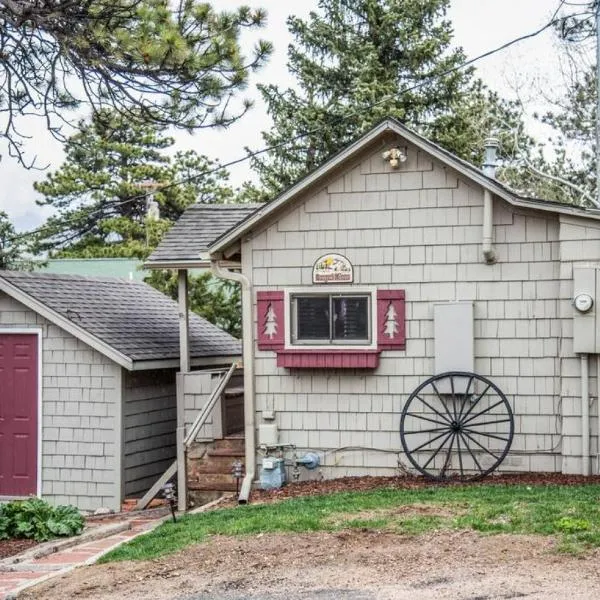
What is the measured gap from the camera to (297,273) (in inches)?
481

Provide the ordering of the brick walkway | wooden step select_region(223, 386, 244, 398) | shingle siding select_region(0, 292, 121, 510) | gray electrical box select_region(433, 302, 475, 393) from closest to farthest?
the brick walkway < gray electrical box select_region(433, 302, 475, 393) < wooden step select_region(223, 386, 244, 398) < shingle siding select_region(0, 292, 121, 510)

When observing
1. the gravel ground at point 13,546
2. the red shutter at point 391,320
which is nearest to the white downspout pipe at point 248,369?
the red shutter at point 391,320

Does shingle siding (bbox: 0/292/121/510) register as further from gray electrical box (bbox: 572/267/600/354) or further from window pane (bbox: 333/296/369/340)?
gray electrical box (bbox: 572/267/600/354)

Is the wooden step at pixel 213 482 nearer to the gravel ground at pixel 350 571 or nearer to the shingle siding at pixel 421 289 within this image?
the shingle siding at pixel 421 289

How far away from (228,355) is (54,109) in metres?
6.75

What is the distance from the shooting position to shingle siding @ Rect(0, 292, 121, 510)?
1385cm

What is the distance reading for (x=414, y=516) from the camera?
29.2 ft

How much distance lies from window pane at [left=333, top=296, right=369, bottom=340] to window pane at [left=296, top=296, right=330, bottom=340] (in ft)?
0.39

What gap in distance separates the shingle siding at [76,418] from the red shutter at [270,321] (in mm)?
2613

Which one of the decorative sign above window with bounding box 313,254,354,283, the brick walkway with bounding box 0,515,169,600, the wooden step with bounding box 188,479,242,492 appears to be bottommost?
the brick walkway with bounding box 0,515,169,600

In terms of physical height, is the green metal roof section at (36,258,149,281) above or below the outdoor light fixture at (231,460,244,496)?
above

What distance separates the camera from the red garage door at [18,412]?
14125 millimetres

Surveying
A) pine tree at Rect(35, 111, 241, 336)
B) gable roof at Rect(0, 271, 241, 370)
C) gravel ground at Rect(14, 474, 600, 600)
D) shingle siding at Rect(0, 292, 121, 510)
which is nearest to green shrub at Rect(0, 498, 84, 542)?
gravel ground at Rect(14, 474, 600, 600)

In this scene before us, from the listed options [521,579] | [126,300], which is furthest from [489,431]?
[126,300]
